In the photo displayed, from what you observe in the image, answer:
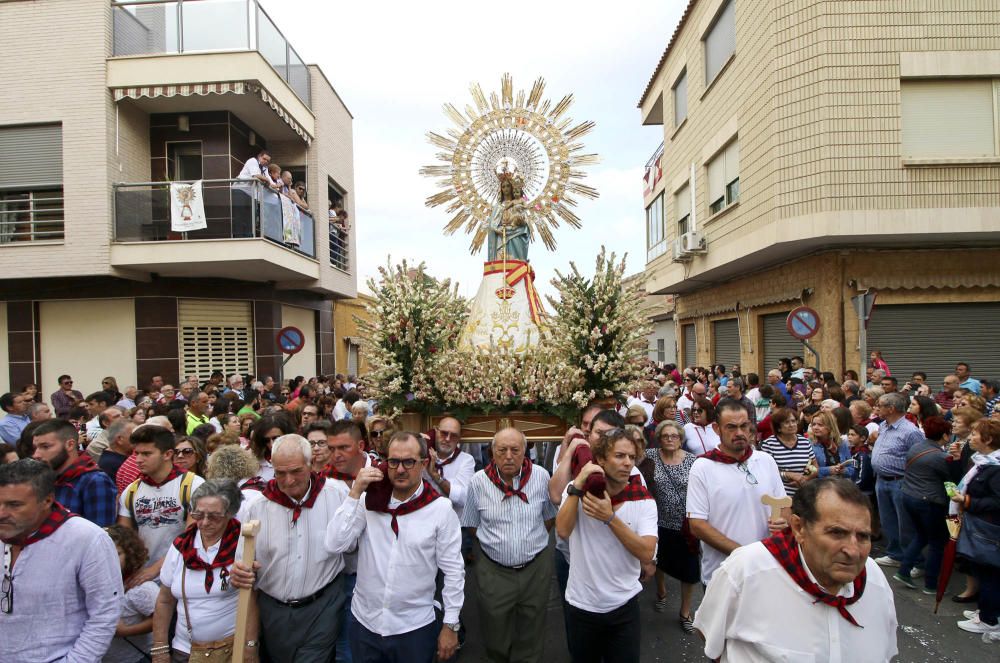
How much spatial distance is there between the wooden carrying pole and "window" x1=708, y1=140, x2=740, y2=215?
1281 centimetres

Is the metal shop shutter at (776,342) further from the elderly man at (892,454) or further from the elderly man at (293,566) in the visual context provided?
the elderly man at (293,566)

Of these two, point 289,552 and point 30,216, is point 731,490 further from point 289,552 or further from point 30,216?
point 30,216

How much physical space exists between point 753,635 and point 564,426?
11.8ft

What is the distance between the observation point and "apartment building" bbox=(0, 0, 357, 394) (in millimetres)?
11570

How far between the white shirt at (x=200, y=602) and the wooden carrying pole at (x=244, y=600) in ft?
0.30

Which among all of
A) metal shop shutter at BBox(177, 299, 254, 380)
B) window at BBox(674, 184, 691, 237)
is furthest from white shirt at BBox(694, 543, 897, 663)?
window at BBox(674, 184, 691, 237)

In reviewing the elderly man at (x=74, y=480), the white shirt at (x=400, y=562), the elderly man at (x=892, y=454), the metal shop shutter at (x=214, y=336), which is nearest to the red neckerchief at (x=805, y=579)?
the white shirt at (x=400, y=562)

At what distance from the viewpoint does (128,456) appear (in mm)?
4430

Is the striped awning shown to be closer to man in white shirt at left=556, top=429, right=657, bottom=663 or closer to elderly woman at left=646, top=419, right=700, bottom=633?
elderly woman at left=646, top=419, right=700, bottom=633

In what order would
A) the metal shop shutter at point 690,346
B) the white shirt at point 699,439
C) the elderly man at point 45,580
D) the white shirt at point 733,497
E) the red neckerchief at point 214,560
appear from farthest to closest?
1. the metal shop shutter at point 690,346
2. the white shirt at point 699,439
3. the white shirt at point 733,497
4. the red neckerchief at point 214,560
5. the elderly man at point 45,580

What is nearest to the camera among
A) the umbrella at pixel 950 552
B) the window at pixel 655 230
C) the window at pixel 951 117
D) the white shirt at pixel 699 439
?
the umbrella at pixel 950 552

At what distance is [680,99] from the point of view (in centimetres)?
1808

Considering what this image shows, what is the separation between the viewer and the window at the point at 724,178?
13.6 metres

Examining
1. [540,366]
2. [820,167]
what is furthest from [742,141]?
[540,366]
